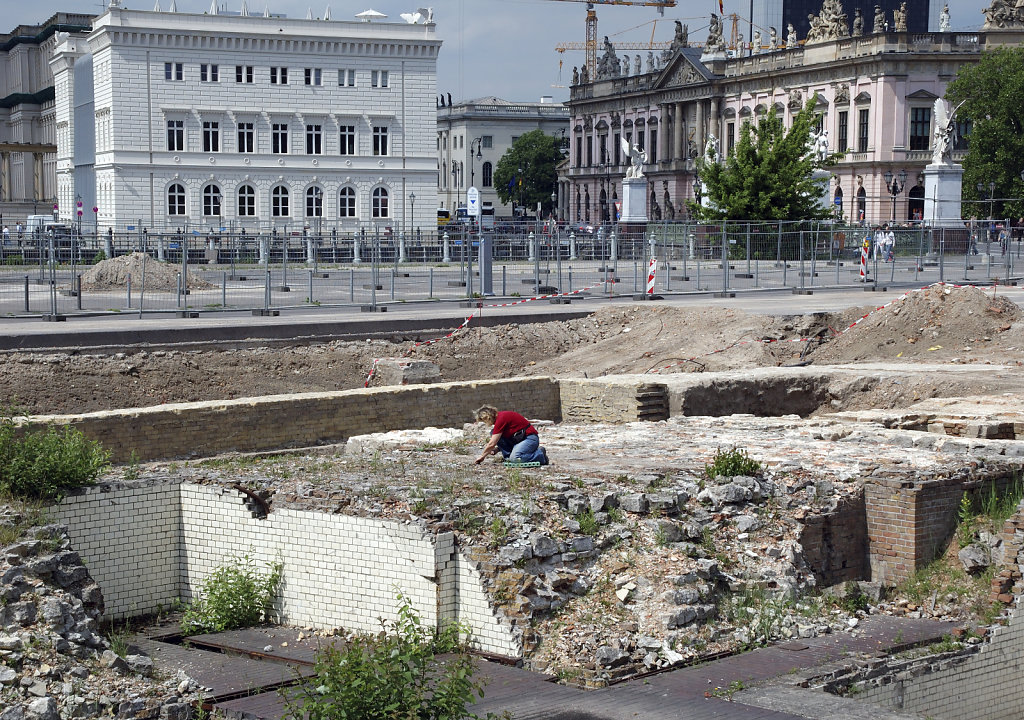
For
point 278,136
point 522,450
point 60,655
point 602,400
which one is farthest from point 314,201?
point 60,655

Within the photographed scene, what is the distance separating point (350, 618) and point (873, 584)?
459 cm

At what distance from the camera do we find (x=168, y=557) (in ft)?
39.9

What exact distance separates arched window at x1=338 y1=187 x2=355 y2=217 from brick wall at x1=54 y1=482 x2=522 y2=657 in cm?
5781

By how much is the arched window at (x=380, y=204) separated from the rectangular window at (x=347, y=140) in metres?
2.41

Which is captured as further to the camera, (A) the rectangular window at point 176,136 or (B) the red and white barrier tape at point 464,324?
(A) the rectangular window at point 176,136

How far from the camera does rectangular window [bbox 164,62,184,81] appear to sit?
65.3 m

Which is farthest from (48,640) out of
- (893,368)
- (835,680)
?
(893,368)

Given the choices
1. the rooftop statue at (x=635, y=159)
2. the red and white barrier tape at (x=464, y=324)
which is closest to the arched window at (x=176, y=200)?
the rooftop statue at (x=635, y=159)

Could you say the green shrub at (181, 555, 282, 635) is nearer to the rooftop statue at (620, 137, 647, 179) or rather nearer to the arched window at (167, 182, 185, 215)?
the rooftop statue at (620, 137, 647, 179)

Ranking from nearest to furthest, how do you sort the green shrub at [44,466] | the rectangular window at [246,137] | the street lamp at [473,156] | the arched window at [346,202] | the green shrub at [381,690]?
1. the green shrub at [381,690]
2. the green shrub at [44,466]
3. the rectangular window at [246,137]
4. the arched window at [346,202]
5. the street lamp at [473,156]

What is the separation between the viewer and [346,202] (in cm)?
6944

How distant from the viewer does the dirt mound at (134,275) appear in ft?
103

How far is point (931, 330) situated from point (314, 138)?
4797 centimetres

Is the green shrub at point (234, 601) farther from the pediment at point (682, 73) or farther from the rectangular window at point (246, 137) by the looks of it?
the pediment at point (682, 73)
